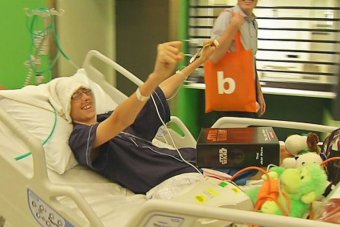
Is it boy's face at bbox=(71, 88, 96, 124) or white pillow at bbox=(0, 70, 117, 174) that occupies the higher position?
Result: boy's face at bbox=(71, 88, 96, 124)

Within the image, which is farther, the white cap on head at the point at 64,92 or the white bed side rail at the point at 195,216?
the white cap on head at the point at 64,92

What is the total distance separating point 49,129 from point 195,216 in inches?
38.6

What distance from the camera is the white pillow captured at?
1964mm

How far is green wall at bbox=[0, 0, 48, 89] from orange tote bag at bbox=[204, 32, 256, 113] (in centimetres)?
129

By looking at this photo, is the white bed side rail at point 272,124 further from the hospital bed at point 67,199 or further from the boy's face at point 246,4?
the boy's face at point 246,4

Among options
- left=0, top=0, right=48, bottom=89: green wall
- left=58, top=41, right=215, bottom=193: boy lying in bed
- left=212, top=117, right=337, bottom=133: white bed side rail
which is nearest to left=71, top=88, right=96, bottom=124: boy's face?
left=58, top=41, right=215, bottom=193: boy lying in bed

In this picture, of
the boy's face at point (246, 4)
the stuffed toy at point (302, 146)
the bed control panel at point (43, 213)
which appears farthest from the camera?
the boy's face at point (246, 4)

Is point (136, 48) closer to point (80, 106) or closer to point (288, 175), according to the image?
point (80, 106)

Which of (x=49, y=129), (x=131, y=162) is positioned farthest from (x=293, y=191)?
(x=49, y=129)

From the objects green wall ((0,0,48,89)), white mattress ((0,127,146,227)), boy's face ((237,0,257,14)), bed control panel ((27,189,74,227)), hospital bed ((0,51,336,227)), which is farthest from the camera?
green wall ((0,0,48,89))

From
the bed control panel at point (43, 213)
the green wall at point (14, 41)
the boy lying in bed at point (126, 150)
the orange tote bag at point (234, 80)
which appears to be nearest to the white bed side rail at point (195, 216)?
the bed control panel at point (43, 213)

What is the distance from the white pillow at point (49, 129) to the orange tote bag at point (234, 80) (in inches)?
31.4

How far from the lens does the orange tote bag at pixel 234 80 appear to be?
265cm

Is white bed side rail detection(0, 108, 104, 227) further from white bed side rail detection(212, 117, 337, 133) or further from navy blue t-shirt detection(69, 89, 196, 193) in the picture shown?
white bed side rail detection(212, 117, 337, 133)
